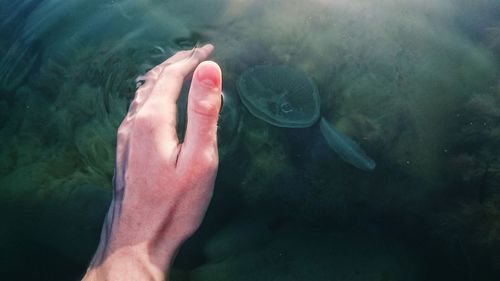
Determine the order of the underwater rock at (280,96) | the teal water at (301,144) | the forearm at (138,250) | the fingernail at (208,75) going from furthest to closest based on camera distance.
→ the underwater rock at (280,96), the teal water at (301,144), the forearm at (138,250), the fingernail at (208,75)

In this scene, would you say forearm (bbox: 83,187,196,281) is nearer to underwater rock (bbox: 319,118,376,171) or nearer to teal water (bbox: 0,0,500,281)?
teal water (bbox: 0,0,500,281)

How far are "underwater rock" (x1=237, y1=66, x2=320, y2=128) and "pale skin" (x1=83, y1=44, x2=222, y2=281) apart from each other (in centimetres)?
71

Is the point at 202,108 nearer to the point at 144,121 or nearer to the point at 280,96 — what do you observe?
the point at 144,121

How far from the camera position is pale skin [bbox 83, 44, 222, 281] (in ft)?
6.40

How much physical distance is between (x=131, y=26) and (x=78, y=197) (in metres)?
1.40

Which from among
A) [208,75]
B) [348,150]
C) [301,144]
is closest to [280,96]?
[301,144]

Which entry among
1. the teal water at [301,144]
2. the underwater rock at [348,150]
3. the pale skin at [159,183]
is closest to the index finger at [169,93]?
the pale skin at [159,183]

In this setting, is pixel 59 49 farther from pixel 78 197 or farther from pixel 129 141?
pixel 129 141

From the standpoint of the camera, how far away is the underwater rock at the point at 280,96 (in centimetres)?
271

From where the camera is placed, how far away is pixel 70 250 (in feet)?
8.52

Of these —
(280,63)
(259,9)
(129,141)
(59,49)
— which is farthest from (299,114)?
(59,49)

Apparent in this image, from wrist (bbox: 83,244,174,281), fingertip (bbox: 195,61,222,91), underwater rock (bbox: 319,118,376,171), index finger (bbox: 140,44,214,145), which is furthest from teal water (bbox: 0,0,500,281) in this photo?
fingertip (bbox: 195,61,222,91)

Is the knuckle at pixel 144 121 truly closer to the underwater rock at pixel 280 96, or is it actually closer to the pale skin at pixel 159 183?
the pale skin at pixel 159 183

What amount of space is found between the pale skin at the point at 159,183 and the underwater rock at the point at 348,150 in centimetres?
92
